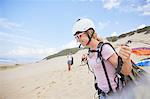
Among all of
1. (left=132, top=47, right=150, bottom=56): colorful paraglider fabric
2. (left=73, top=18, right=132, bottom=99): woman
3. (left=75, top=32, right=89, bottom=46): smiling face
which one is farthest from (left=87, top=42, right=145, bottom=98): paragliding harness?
(left=132, top=47, right=150, bottom=56): colorful paraglider fabric

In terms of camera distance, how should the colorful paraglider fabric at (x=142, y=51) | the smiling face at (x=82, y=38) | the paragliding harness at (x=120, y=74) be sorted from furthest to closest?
the colorful paraglider fabric at (x=142, y=51) < the smiling face at (x=82, y=38) < the paragliding harness at (x=120, y=74)

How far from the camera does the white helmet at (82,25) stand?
6.87 ft

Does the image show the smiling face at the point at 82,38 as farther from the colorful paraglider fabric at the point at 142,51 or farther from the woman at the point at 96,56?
the colorful paraglider fabric at the point at 142,51

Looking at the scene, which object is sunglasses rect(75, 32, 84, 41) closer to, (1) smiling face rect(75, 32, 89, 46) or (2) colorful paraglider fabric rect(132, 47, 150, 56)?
(1) smiling face rect(75, 32, 89, 46)

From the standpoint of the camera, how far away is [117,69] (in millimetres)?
1851

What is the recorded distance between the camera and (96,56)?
2.02 metres

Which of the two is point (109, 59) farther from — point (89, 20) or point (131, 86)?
point (89, 20)

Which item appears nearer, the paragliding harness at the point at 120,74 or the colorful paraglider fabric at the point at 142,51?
the paragliding harness at the point at 120,74

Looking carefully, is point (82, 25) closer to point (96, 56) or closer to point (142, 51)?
point (96, 56)

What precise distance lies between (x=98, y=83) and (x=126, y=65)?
1.14 feet

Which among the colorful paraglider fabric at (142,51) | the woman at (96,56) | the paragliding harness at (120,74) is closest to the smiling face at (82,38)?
the woman at (96,56)

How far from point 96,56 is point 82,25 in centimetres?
26

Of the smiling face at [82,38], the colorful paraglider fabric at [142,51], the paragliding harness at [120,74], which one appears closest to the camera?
the paragliding harness at [120,74]

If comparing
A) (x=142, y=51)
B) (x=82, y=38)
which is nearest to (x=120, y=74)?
(x=82, y=38)
